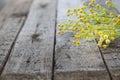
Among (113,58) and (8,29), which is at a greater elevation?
(113,58)

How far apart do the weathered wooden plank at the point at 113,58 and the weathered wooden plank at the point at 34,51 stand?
206mm

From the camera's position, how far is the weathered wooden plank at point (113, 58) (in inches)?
36.3

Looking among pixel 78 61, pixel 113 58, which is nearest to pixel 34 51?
pixel 78 61

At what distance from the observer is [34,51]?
1.16 metres

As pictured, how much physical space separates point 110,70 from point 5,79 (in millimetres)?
352

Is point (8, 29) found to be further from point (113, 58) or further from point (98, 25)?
point (113, 58)

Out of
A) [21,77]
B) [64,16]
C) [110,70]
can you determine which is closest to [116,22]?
[110,70]

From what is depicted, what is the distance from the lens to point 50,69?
973mm

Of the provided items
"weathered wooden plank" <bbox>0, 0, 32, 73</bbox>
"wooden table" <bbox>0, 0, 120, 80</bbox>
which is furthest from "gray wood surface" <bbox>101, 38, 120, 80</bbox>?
"weathered wooden plank" <bbox>0, 0, 32, 73</bbox>

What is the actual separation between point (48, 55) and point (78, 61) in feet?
0.46

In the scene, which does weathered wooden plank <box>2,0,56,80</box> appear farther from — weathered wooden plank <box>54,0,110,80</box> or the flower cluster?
→ the flower cluster

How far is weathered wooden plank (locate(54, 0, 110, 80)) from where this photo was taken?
922 mm

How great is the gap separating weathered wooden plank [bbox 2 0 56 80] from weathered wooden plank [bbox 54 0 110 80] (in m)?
0.03

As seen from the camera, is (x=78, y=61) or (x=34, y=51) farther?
(x=34, y=51)
